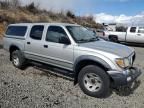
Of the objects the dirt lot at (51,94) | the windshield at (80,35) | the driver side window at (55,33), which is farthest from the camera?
the driver side window at (55,33)

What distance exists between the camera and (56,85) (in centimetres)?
632

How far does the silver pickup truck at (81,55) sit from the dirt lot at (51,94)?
329mm

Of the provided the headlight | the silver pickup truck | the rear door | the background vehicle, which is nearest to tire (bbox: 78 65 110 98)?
the silver pickup truck

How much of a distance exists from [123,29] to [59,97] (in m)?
15.3

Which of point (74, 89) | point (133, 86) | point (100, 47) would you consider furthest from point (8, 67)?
point (133, 86)

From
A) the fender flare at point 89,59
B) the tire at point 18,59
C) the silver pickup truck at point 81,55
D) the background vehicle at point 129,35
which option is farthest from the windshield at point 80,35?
the background vehicle at point 129,35

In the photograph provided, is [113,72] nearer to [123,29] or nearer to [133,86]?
[133,86]

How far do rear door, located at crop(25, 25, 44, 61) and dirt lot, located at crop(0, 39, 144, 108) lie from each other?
707mm

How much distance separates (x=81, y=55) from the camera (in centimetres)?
570

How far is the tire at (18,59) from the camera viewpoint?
7.81m

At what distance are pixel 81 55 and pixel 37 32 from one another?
215cm

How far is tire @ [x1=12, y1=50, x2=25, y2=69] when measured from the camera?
7.81 m

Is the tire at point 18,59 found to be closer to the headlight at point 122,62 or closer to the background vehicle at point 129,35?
the headlight at point 122,62

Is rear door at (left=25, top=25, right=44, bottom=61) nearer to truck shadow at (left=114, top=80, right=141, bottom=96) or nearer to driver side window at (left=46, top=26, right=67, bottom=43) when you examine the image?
driver side window at (left=46, top=26, right=67, bottom=43)
